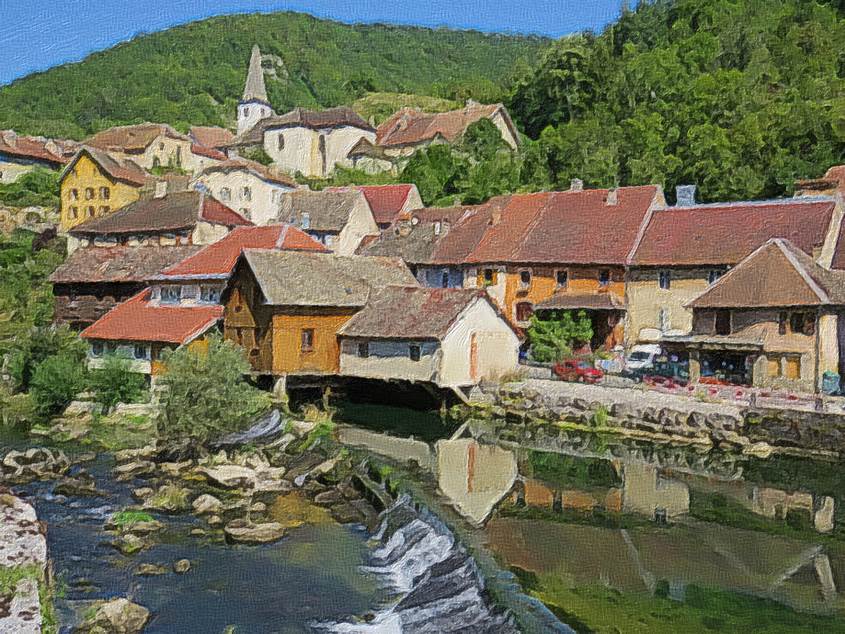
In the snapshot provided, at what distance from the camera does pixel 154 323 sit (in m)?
41.3

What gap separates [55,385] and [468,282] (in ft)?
77.1

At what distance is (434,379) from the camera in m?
36.9

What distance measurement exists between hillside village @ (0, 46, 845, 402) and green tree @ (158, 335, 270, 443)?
26.1 feet

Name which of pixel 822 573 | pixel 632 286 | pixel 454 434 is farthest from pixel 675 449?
pixel 632 286

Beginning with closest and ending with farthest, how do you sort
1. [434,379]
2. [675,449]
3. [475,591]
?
[475,591]
[675,449]
[434,379]

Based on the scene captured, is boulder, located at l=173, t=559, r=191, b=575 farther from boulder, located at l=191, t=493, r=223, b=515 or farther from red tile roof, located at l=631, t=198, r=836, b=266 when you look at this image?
red tile roof, located at l=631, t=198, r=836, b=266

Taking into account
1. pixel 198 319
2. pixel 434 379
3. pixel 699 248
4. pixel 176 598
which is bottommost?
pixel 176 598

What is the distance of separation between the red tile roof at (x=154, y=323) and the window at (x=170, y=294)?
22.1 inches

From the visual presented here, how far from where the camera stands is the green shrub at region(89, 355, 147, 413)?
37.0 meters

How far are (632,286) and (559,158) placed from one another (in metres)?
22.1

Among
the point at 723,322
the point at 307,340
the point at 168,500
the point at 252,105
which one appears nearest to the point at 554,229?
the point at 723,322

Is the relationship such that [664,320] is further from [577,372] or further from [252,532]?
[252,532]

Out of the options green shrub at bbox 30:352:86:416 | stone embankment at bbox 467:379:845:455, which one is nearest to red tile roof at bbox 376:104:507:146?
stone embankment at bbox 467:379:845:455

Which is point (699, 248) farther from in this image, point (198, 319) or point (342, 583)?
point (342, 583)
